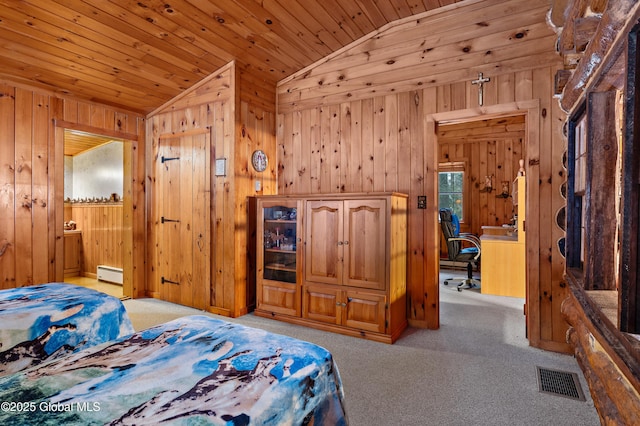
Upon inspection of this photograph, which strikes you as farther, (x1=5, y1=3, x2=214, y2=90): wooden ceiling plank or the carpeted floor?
(x1=5, y1=3, x2=214, y2=90): wooden ceiling plank

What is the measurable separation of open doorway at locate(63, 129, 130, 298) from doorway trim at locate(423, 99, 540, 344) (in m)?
4.39

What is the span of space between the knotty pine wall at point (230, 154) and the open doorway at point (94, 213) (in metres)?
2.00

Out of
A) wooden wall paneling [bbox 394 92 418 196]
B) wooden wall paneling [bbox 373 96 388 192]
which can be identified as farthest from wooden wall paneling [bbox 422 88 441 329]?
wooden wall paneling [bbox 373 96 388 192]

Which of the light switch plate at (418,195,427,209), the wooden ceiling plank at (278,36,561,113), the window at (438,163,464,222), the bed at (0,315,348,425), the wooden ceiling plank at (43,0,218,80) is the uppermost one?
the wooden ceiling plank at (43,0,218,80)

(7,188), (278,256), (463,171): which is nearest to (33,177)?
(7,188)

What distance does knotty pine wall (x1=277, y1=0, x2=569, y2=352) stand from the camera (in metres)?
2.75

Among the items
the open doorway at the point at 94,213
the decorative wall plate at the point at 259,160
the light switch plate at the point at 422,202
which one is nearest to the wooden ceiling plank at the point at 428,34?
the decorative wall plate at the point at 259,160

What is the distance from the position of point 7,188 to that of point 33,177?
0.24 m

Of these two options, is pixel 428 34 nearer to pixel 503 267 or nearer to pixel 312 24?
pixel 312 24

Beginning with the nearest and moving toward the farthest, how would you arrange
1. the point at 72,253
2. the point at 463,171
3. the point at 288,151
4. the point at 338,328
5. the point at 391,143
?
the point at 338,328 < the point at 391,143 < the point at 288,151 < the point at 72,253 < the point at 463,171

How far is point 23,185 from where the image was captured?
3297 millimetres

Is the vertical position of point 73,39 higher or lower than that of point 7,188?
higher

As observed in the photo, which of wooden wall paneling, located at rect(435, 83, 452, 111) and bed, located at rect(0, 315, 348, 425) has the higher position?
wooden wall paneling, located at rect(435, 83, 452, 111)

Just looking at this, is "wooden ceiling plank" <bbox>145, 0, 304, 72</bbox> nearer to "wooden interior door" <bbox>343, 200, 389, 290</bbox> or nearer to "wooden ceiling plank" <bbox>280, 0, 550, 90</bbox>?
"wooden ceiling plank" <bbox>280, 0, 550, 90</bbox>
